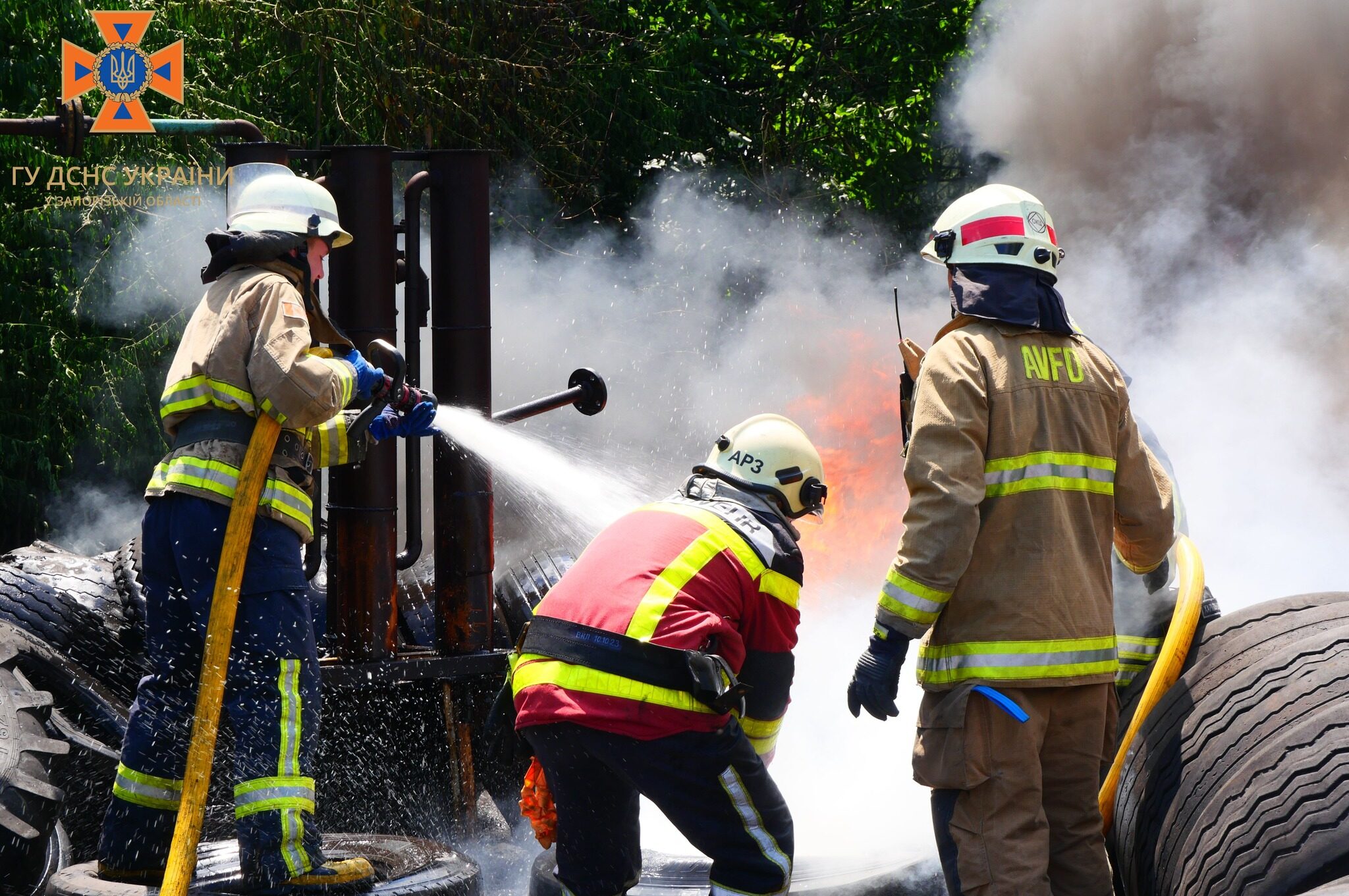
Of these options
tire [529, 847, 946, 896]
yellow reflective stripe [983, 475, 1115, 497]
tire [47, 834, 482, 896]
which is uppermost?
yellow reflective stripe [983, 475, 1115, 497]

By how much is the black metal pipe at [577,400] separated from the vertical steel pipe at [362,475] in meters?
0.47

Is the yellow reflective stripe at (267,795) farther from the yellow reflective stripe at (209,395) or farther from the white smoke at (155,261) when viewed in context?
the white smoke at (155,261)

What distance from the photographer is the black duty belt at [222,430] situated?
3729 millimetres

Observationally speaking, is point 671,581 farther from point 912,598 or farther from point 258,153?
point 258,153

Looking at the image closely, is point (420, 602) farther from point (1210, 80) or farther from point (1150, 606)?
point (1210, 80)

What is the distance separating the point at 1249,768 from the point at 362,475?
302cm

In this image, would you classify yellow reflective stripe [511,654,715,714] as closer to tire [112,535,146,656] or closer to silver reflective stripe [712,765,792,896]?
silver reflective stripe [712,765,792,896]

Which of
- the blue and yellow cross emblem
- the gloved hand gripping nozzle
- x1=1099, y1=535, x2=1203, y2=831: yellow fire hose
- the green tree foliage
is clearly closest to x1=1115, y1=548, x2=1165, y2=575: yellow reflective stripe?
x1=1099, y1=535, x2=1203, y2=831: yellow fire hose

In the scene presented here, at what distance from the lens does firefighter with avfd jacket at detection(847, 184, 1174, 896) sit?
2.90m

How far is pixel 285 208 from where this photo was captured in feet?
13.2

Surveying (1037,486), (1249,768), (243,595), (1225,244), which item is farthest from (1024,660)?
(1225,244)

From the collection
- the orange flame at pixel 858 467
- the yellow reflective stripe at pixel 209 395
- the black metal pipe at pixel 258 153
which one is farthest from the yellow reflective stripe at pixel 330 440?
the orange flame at pixel 858 467

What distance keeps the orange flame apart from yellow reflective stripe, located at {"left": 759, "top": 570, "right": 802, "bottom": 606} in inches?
135

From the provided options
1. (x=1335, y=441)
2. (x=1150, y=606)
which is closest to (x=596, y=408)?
(x=1150, y=606)
